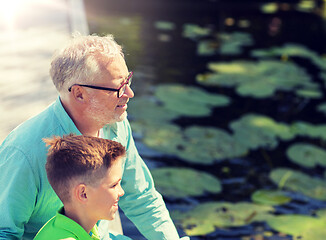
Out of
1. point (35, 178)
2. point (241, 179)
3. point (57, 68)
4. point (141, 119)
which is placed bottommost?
point (241, 179)

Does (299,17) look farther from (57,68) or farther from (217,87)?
(57,68)

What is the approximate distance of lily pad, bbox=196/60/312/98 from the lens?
4.73 meters

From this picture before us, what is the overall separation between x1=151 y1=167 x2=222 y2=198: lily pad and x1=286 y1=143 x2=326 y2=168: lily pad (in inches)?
29.1

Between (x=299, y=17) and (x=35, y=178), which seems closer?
(x=35, y=178)

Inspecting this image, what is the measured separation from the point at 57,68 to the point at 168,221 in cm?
68

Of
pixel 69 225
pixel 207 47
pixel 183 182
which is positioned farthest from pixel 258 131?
pixel 69 225

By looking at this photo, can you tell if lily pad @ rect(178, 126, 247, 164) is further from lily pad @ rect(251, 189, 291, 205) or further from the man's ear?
the man's ear

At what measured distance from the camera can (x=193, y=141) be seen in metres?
3.78

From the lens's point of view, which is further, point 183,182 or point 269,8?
point 269,8

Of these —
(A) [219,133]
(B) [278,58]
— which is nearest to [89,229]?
(A) [219,133]

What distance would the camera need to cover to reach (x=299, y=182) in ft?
11.4

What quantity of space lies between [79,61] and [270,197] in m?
2.16

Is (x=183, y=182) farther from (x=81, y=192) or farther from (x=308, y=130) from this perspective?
(x=81, y=192)

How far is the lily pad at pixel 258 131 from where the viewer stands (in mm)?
3867
